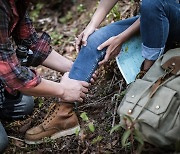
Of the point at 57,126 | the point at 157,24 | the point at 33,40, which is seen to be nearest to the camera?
the point at 157,24

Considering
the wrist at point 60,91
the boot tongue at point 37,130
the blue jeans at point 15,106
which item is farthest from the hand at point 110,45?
the blue jeans at point 15,106

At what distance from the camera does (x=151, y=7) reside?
2793mm

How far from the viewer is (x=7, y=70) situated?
272 centimetres

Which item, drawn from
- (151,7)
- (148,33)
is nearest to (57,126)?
(148,33)

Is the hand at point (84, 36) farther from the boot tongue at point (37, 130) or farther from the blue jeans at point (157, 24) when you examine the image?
the boot tongue at point (37, 130)

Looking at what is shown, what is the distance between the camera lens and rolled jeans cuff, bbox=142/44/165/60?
116 inches

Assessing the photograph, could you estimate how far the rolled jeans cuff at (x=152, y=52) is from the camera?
9.67ft

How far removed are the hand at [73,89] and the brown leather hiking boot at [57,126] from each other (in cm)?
10

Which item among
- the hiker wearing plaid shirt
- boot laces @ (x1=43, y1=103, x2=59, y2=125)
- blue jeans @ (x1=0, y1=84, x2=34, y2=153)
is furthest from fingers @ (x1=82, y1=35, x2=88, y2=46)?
blue jeans @ (x1=0, y1=84, x2=34, y2=153)

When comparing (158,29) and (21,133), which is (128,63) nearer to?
(158,29)

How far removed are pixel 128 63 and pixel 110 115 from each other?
1.43 feet

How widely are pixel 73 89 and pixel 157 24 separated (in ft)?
2.41

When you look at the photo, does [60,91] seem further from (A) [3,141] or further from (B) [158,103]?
(B) [158,103]

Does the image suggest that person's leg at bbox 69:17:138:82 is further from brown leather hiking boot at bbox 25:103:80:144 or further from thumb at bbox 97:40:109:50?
brown leather hiking boot at bbox 25:103:80:144
